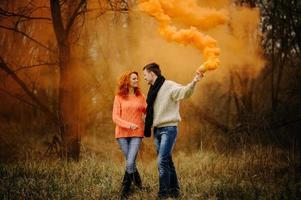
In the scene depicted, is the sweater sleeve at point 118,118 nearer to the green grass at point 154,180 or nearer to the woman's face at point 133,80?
the woman's face at point 133,80

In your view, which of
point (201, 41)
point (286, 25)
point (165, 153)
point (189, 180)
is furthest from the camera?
point (286, 25)

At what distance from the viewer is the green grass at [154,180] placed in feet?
20.8

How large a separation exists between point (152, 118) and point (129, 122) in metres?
0.35

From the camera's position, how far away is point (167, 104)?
6.12m

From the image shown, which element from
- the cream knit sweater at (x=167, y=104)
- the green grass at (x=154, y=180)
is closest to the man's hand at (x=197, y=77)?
the cream knit sweater at (x=167, y=104)

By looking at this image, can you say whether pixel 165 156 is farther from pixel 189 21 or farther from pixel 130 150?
pixel 189 21

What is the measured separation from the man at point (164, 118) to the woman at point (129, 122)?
214 mm

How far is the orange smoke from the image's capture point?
626 centimetres

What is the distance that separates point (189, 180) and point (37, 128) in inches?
386

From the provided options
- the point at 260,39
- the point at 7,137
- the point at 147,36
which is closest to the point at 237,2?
the point at 260,39

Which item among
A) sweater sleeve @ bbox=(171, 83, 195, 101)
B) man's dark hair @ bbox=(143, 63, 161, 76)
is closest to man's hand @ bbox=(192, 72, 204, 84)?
sweater sleeve @ bbox=(171, 83, 195, 101)

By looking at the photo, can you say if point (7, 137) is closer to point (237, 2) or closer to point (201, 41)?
point (237, 2)

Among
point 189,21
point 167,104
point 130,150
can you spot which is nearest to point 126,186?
point 130,150

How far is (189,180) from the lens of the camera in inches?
293
